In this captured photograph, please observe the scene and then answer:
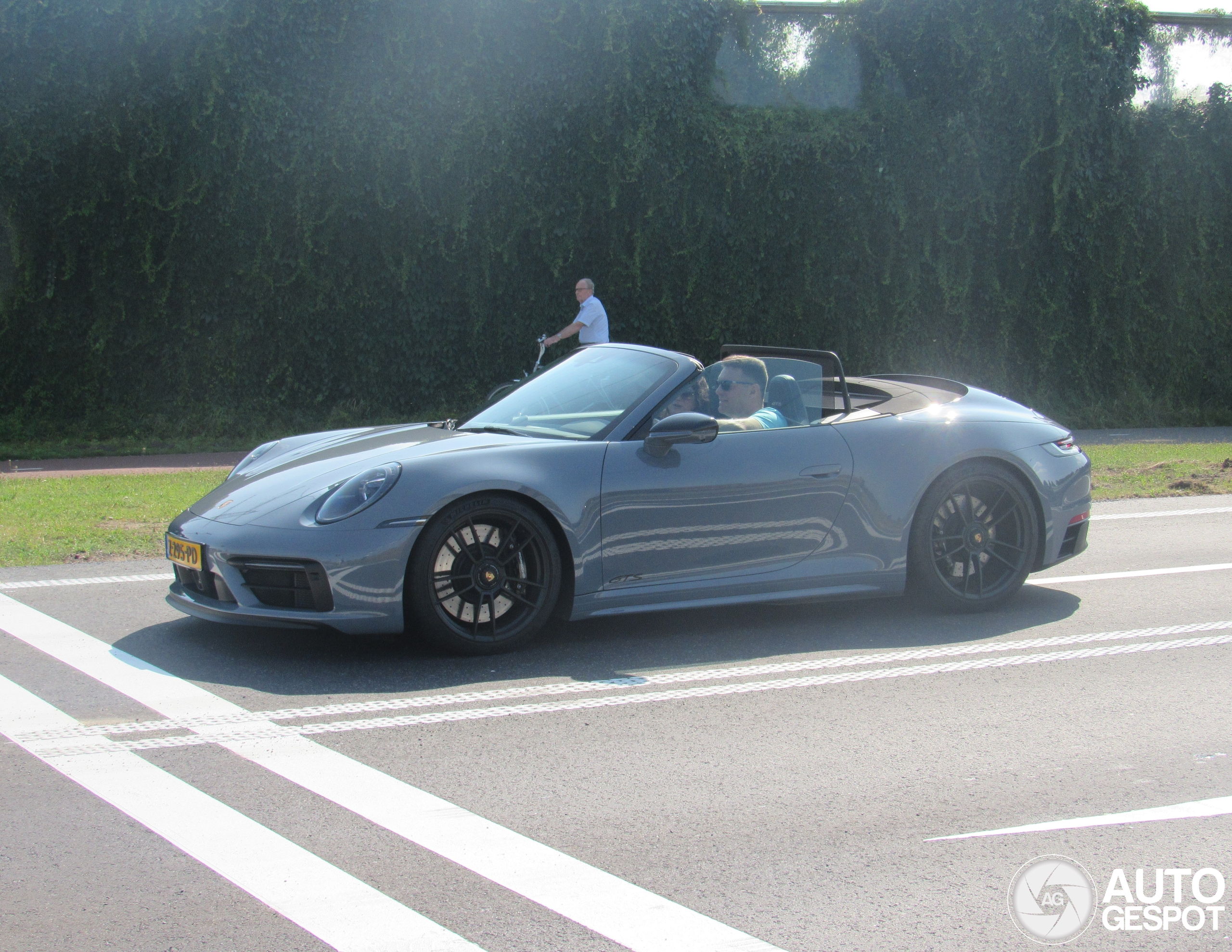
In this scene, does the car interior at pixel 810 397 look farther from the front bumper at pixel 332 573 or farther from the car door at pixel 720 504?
the front bumper at pixel 332 573

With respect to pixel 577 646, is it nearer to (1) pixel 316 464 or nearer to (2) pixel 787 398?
(1) pixel 316 464

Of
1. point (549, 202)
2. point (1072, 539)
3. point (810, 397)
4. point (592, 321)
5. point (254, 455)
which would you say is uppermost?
point (549, 202)

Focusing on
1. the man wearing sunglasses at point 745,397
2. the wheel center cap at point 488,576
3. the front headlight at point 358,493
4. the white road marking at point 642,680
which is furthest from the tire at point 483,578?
the man wearing sunglasses at point 745,397

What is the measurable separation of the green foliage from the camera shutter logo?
512 inches

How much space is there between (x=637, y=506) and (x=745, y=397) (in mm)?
946

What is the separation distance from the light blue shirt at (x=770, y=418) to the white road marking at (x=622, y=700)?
1315 millimetres

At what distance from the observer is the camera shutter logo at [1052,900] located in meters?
3.00

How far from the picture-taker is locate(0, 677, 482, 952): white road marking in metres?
2.91

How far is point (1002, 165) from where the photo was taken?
17.3m

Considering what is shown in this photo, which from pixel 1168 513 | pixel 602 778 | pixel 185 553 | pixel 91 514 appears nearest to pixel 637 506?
pixel 602 778

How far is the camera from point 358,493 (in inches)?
203

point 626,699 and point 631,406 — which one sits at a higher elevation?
point 631,406

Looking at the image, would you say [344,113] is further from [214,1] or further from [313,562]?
[313,562]

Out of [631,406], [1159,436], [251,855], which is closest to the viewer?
[251,855]
